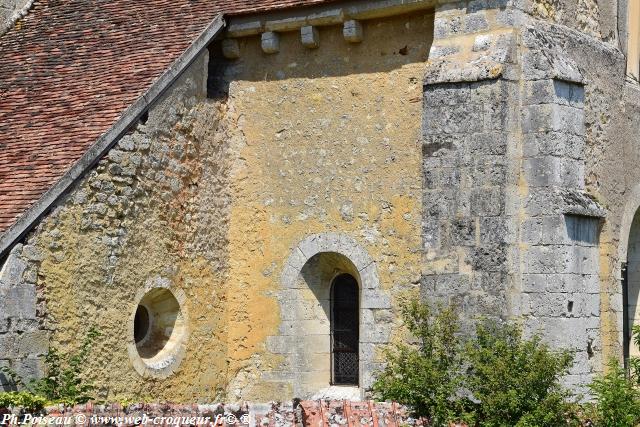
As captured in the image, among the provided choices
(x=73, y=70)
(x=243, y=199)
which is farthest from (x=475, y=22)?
(x=73, y=70)

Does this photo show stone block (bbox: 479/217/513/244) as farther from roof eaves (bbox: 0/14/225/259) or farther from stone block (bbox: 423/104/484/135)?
roof eaves (bbox: 0/14/225/259)

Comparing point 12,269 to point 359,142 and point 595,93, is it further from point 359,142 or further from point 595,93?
point 595,93

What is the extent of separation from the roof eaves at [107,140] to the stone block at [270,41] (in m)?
0.51

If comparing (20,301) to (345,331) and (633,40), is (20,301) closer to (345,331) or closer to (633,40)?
(345,331)

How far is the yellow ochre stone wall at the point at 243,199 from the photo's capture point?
38.7 feet

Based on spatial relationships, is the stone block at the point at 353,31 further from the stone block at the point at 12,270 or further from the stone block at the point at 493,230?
the stone block at the point at 12,270

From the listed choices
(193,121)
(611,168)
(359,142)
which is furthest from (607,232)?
(193,121)

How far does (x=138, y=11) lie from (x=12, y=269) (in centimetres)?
482

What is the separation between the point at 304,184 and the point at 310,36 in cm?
165

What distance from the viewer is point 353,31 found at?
1285 centimetres

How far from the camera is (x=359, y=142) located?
12.9 metres

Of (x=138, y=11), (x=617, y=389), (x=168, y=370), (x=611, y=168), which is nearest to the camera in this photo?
(x=617, y=389)

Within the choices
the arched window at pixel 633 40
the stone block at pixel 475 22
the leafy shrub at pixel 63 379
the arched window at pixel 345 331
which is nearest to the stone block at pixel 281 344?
the arched window at pixel 345 331

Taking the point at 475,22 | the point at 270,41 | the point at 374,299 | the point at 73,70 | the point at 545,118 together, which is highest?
the point at 270,41
